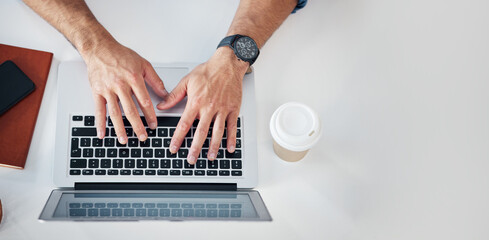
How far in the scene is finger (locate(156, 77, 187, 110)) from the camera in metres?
0.79

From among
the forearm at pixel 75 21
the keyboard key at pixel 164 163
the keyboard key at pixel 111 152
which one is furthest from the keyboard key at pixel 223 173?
the forearm at pixel 75 21

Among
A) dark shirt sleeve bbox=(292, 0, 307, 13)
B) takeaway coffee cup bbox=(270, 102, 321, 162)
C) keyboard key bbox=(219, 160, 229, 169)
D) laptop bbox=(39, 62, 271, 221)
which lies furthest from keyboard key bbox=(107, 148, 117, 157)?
dark shirt sleeve bbox=(292, 0, 307, 13)

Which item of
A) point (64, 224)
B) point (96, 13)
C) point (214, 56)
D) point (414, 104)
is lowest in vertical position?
point (64, 224)

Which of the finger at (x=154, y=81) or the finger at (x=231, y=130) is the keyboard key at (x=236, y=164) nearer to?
the finger at (x=231, y=130)

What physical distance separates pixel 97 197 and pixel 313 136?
425mm

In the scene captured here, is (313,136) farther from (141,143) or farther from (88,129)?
(88,129)

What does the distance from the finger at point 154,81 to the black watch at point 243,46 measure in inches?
6.4

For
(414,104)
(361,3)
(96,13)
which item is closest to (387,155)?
(414,104)

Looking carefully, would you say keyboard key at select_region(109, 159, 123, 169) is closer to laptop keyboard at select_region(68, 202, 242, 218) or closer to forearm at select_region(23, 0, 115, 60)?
laptop keyboard at select_region(68, 202, 242, 218)

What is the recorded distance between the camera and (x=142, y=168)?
29.7 inches

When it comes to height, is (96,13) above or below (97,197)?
above

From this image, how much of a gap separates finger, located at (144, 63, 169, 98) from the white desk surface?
0.21 ft

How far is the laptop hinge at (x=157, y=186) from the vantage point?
2.44ft

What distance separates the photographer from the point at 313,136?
70 cm
